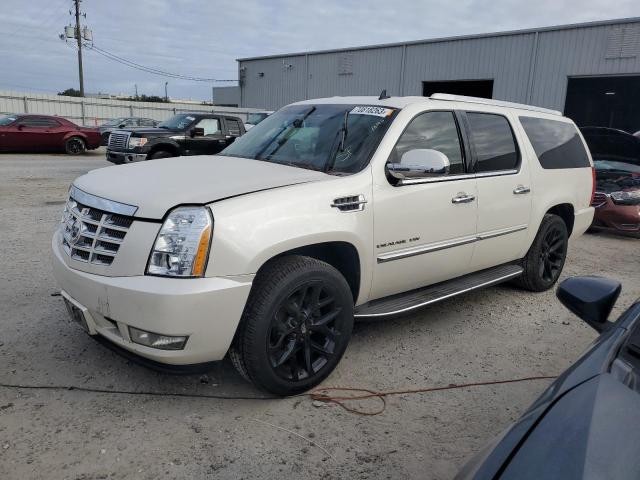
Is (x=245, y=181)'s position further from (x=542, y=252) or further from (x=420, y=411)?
(x=542, y=252)

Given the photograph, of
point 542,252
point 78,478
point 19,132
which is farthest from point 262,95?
point 78,478

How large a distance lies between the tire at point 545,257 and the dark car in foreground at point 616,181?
11.1 ft

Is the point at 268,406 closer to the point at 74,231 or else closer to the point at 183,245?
the point at 183,245

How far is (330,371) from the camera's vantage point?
3.34 m

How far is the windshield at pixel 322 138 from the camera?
3627 millimetres

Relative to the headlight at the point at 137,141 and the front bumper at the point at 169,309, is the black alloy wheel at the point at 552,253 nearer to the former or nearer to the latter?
the front bumper at the point at 169,309

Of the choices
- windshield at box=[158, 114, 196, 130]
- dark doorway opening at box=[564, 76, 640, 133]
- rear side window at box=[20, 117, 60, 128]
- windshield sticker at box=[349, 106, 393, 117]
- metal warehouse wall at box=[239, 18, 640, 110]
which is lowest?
rear side window at box=[20, 117, 60, 128]

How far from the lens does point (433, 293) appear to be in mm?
3996

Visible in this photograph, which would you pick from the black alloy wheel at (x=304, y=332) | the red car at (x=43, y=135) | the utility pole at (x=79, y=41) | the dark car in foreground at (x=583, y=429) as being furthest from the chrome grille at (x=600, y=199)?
the utility pole at (x=79, y=41)

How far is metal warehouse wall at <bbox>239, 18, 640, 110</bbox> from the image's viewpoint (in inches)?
→ 798

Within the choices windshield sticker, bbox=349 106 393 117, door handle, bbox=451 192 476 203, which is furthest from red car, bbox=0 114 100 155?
door handle, bbox=451 192 476 203

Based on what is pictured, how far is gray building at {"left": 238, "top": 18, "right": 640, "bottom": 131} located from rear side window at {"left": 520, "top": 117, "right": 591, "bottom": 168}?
56.9ft

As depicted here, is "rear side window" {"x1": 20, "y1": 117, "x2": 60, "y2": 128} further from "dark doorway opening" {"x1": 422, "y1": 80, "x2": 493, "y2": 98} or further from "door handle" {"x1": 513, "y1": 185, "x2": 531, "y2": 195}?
"door handle" {"x1": 513, "y1": 185, "x2": 531, "y2": 195}

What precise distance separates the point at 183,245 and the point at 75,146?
20.4 m
